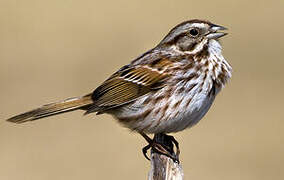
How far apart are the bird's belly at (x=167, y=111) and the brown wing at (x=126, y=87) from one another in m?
0.08

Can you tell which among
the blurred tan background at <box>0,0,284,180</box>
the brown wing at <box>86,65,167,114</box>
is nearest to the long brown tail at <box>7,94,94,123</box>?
the brown wing at <box>86,65,167,114</box>

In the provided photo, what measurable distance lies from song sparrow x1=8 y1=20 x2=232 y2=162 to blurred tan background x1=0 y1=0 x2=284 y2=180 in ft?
9.46

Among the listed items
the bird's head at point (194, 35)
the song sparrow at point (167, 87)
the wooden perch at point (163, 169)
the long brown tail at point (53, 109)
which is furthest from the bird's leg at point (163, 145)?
the bird's head at point (194, 35)

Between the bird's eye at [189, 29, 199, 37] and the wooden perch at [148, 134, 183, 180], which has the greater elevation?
the bird's eye at [189, 29, 199, 37]

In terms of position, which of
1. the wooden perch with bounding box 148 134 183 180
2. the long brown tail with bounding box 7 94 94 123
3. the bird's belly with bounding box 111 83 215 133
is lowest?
the wooden perch with bounding box 148 134 183 180

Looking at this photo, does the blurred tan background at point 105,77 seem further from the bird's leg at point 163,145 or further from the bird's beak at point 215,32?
the bird's beak at point 215,32

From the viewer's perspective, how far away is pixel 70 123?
456 inches

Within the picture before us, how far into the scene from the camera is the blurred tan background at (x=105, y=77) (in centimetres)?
1070

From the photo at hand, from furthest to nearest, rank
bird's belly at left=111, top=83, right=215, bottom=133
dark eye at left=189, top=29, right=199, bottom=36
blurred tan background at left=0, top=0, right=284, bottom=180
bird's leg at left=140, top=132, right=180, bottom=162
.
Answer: blurred tan background at left=0, top=0, right=284, bottom=180 < dark eye at left=189, top=29, right=199, bottom=36 < bird's belly at left=111, top=83, right=215, bottom=133 < bird's leg at left=140, top=132, right=180, bottom=162

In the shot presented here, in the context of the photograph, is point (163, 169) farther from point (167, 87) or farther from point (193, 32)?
point (193, 32)

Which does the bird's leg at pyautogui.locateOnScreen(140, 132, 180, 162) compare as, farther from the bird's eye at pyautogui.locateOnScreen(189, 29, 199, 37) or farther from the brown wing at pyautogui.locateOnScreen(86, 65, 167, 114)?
the bird's eye at pyautogui.locateOnScreen(189, 29, 199, 37)

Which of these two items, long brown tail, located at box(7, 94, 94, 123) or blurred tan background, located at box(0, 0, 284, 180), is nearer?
long brown tail, located at box(7, 94, 94, 123)

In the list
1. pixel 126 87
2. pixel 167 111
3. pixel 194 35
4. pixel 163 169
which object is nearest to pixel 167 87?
pixel 167 111

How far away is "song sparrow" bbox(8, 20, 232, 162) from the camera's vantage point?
7332 millimetres
